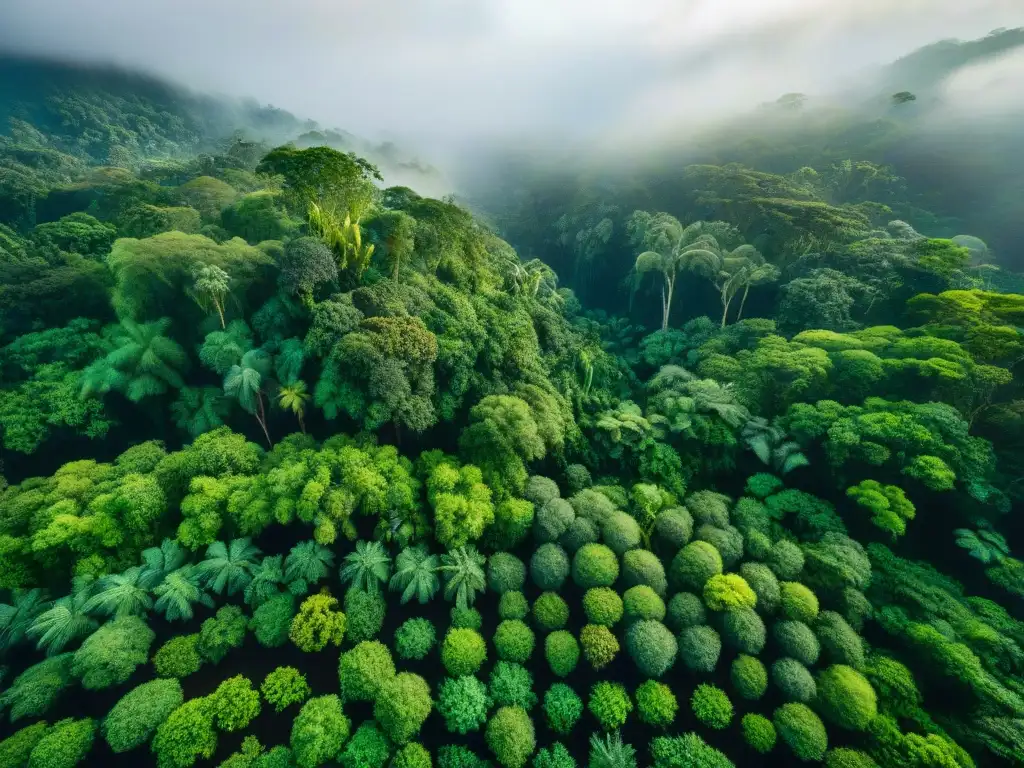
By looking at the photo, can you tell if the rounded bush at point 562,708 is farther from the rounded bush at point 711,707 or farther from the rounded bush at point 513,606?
the rounded bush at point 711,707

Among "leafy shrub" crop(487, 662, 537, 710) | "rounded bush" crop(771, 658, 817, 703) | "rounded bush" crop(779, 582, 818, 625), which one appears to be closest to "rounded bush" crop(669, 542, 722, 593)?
"rounded bush" crop(779, 582, 818, 625)

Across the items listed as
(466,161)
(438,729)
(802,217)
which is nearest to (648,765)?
(438,729)

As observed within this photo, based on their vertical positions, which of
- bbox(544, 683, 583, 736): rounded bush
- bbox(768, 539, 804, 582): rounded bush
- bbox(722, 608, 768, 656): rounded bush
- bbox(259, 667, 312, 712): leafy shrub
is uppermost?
bbox(768, 539, 804, 582): rounded bush

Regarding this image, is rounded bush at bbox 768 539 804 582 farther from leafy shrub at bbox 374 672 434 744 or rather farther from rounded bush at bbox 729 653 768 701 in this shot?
leafy shrub at bbox 374 672 434 744

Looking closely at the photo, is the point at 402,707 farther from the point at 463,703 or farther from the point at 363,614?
the point at 363,614

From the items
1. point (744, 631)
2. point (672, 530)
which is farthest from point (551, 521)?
point (744, 631)

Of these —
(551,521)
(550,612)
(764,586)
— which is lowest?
(550,612)
